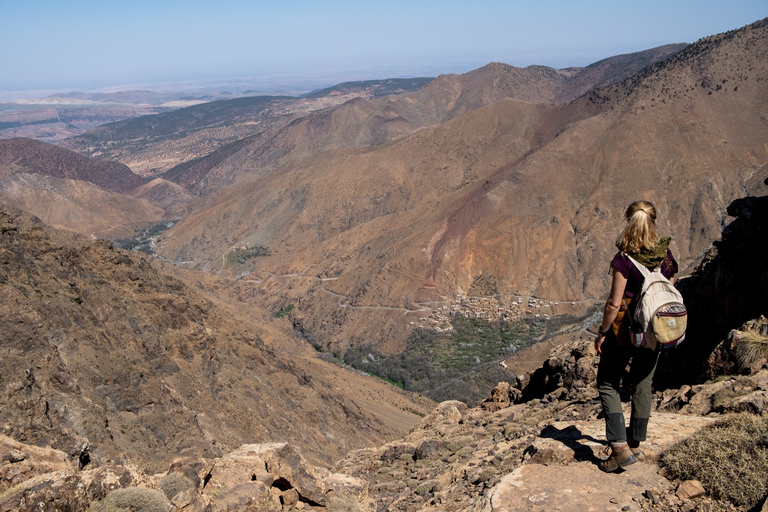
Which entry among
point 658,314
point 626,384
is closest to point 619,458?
point 626,384

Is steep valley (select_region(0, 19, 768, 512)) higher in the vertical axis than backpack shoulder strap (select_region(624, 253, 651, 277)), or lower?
lower

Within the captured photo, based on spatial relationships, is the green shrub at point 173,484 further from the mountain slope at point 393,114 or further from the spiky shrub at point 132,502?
the mountain slope at point 393,114

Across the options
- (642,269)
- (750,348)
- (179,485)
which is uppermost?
(642,269)

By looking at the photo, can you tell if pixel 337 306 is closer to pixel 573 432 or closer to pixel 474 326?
pixel 474 326

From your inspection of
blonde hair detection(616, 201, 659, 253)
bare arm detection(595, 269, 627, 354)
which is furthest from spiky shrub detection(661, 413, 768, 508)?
blonde hair detection(616, 201, 659, 253)

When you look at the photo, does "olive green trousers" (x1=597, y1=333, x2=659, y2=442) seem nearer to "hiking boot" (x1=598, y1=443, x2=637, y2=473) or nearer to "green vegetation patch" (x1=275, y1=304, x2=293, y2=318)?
"hiking boot" (x1=598, y1=443, x2=637, y2=473)

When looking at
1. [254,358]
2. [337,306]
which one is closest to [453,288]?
[337,306]

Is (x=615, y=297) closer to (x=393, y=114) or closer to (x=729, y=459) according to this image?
(x=729, y=459)
